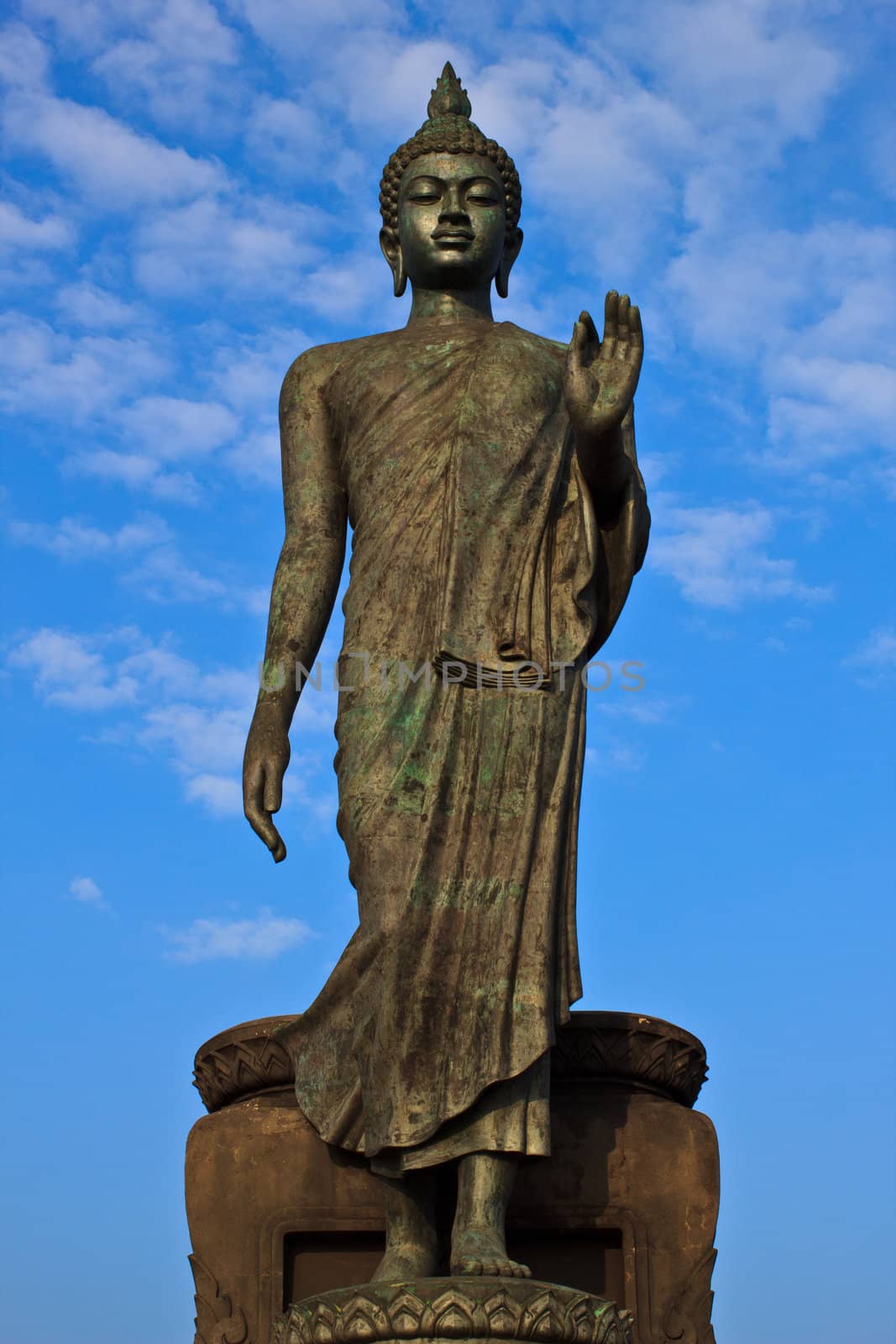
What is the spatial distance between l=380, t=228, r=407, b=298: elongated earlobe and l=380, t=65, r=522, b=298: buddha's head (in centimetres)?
15

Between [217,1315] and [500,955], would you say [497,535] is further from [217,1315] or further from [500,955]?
[217,1315]

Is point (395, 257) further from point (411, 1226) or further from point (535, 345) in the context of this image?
point (411, 1226)

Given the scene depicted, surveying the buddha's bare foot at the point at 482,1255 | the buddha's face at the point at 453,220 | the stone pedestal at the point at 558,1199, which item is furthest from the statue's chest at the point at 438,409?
the buddha's bare foot at the point at 482,1255

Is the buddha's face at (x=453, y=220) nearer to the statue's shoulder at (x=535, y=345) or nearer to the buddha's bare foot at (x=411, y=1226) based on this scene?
the statue's shoulder at (x=535, y=345)

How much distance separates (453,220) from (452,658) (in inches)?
90.9

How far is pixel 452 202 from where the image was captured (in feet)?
32.9

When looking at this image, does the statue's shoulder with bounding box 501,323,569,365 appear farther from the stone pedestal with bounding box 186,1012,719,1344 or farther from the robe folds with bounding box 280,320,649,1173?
the stone pedestal with bounding box 186,1012,719,1344

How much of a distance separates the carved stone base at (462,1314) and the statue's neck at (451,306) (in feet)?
14.6

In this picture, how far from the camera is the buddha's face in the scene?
32.8 feet

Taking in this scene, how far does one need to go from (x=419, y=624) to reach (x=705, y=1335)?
3.13 m

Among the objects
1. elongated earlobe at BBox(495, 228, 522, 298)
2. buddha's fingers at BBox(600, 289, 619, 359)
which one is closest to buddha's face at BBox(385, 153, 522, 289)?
elongated earlobe at BBox(495, 228, 522, 298)

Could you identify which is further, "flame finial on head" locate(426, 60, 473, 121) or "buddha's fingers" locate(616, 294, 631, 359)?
"flame finial on head" locate(426, 60, 473, 121)

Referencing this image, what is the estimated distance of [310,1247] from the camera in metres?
9.09

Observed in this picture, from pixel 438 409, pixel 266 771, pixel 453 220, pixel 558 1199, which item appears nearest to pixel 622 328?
pixel 438 409
